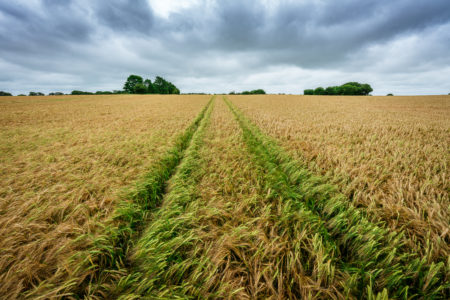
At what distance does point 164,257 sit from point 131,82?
350 feet

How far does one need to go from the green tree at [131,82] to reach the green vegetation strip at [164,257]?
10209cm

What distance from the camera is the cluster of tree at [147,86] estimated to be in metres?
82.3

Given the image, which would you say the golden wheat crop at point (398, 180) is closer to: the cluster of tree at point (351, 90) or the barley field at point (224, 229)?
the barley field at point (224, 229)

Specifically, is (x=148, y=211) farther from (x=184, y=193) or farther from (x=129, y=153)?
(x=129, y=153)

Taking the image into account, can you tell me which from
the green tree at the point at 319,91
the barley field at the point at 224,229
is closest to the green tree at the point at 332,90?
the green tree at the point at 319,91

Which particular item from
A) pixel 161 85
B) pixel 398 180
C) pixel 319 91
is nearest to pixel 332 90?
pixel 319 91

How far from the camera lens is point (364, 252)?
1.72 m

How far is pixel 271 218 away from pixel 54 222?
3.00 metres

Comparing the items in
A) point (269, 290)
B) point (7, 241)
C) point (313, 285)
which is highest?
point (7, 241)

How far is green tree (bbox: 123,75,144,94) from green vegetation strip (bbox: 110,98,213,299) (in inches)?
4019

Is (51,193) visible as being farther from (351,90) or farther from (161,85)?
(351,90)

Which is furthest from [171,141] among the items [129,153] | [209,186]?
[209,186]

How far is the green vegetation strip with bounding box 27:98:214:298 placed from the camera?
1.41 metres

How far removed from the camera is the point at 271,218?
7.41 ft
